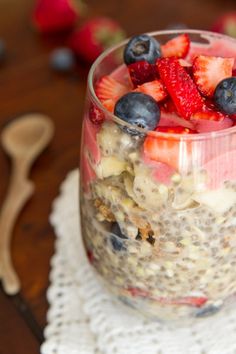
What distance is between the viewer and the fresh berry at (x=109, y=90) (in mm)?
725

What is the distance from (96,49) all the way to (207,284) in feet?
2.33

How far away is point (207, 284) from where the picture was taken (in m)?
0.74

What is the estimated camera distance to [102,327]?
805 mm

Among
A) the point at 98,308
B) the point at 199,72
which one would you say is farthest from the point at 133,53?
the point at 98,308

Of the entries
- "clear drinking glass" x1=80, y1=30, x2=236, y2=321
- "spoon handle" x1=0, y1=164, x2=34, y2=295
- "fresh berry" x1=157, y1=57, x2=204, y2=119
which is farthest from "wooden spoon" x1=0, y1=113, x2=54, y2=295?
"fresh berry" x1=157, y1=57, x2=204, y2=119

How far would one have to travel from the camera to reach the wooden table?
32.9 inches

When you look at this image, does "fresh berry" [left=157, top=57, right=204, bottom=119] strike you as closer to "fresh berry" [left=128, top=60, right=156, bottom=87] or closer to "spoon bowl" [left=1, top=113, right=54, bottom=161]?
"fresh berry" [left=128, top=60, right=156, bottom=87]

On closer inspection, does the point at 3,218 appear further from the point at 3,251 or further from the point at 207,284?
the point at 207,284

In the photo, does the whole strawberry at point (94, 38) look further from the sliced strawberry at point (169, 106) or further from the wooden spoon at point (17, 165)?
the sliced strawberry at point (169, 106)

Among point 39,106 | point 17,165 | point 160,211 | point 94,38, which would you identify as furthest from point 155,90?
point 94,38

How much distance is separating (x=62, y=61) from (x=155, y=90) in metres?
0.62

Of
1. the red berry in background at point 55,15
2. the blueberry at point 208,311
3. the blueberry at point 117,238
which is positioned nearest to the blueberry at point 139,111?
the blueberry at point 117,238

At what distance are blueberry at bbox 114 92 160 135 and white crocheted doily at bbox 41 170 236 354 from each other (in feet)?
0.96

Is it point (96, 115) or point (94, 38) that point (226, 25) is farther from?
point (96, 115)
